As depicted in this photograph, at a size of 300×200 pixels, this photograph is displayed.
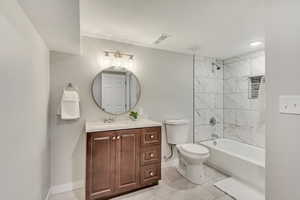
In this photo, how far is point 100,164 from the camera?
173cm

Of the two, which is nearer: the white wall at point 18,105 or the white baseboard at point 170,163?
the white wall at point 18,105

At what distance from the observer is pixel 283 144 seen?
0.87 m

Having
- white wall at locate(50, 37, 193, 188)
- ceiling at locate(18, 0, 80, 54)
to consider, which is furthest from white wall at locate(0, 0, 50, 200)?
white wall at locate(50, 37, 193, 188)

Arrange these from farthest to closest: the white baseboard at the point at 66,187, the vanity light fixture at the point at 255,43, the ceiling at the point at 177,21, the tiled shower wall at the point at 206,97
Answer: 1. the tiled shower wall at the point at 206,97
2. the vanity light fixture at the point at 255,43
3. the white baseboard at the point at 66,187
4. the ceiling at the point at 177,21

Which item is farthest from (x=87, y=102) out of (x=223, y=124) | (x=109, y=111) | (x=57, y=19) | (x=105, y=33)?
(x=223, y=124)

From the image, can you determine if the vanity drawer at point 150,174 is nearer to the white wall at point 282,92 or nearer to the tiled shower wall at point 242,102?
the white wall at point 282,92

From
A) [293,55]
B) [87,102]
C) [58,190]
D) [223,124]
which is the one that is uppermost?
[293,55]

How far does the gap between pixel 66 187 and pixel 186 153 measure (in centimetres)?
182

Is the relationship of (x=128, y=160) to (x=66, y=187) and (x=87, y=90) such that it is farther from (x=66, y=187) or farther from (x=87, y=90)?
(x=87, y=90)

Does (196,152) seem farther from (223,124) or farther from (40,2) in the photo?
(40,2)

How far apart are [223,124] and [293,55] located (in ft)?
9.32

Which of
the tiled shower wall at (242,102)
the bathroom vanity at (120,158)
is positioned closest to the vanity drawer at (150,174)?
the bathroom vanity at (120,158)

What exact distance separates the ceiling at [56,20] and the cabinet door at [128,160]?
1266mm

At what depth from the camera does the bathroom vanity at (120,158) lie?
170 centimetres
